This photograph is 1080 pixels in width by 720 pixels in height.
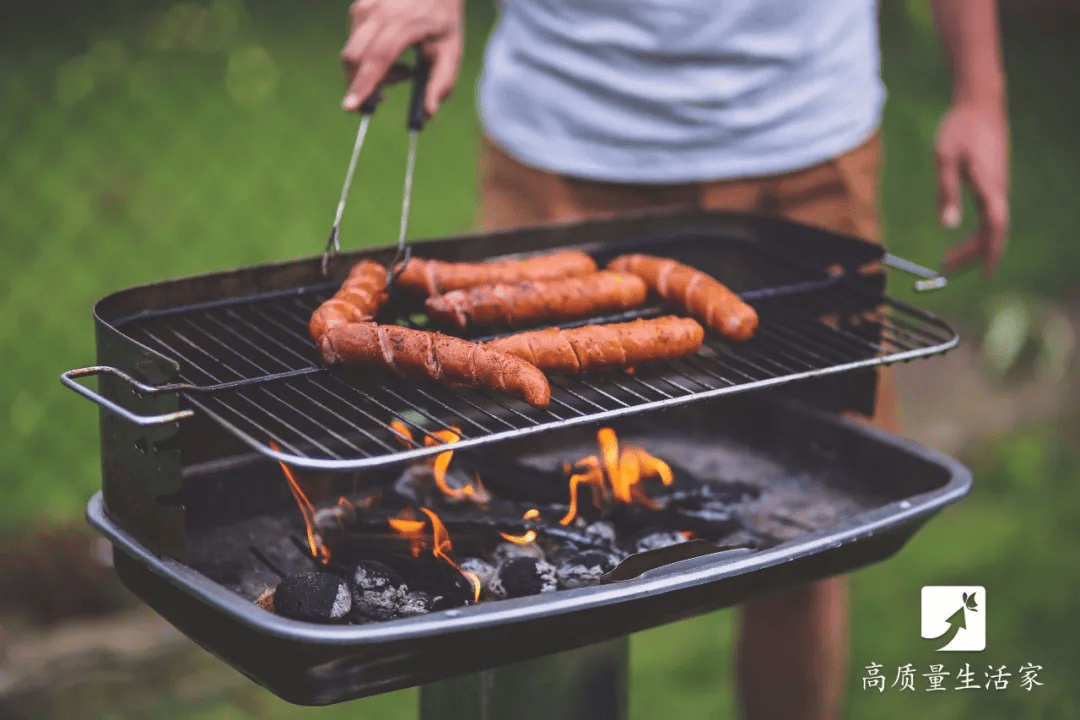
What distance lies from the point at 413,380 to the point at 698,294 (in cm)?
66

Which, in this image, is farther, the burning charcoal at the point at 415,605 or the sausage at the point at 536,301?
the sausage at the point at 536,301

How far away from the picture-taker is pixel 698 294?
2.65 metres

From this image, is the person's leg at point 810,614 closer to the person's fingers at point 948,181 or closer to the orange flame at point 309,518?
the person's fingers at point 948,181

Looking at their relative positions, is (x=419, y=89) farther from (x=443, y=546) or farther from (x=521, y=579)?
(x=521, y=579)

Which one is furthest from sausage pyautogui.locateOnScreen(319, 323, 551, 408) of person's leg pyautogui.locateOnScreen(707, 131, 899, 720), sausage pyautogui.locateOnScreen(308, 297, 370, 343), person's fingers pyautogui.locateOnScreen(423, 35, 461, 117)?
person's leg pyautogui.locateOnScreen(707, 131, 899, 720)

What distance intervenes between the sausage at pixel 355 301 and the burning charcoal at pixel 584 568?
1.98 ft

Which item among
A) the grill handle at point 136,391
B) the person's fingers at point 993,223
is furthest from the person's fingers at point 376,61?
the person's fingers at point 993,223

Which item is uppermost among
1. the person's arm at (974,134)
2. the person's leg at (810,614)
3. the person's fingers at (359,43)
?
the person's fingers at (359,43)

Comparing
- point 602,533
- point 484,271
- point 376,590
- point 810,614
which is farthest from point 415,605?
point 810,614

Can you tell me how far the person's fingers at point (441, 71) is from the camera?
112 inches

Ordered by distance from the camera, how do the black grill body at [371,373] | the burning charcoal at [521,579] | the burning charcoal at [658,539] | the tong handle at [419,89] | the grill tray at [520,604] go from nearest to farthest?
the grill tray at [520,604] < the black grill body at [371,373] < the burning charcoal at [521,579] < the burning charcoal at [658,539] < the tong handle at [419,89]

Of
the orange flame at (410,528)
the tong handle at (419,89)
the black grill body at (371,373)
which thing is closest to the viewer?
the black grill body at (371,373)

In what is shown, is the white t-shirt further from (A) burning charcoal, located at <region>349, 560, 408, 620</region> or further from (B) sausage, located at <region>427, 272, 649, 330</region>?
(A) burning charcoal, located at <region>349, 560, 408, 620</region>

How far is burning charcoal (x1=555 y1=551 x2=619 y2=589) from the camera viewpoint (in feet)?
7.75
